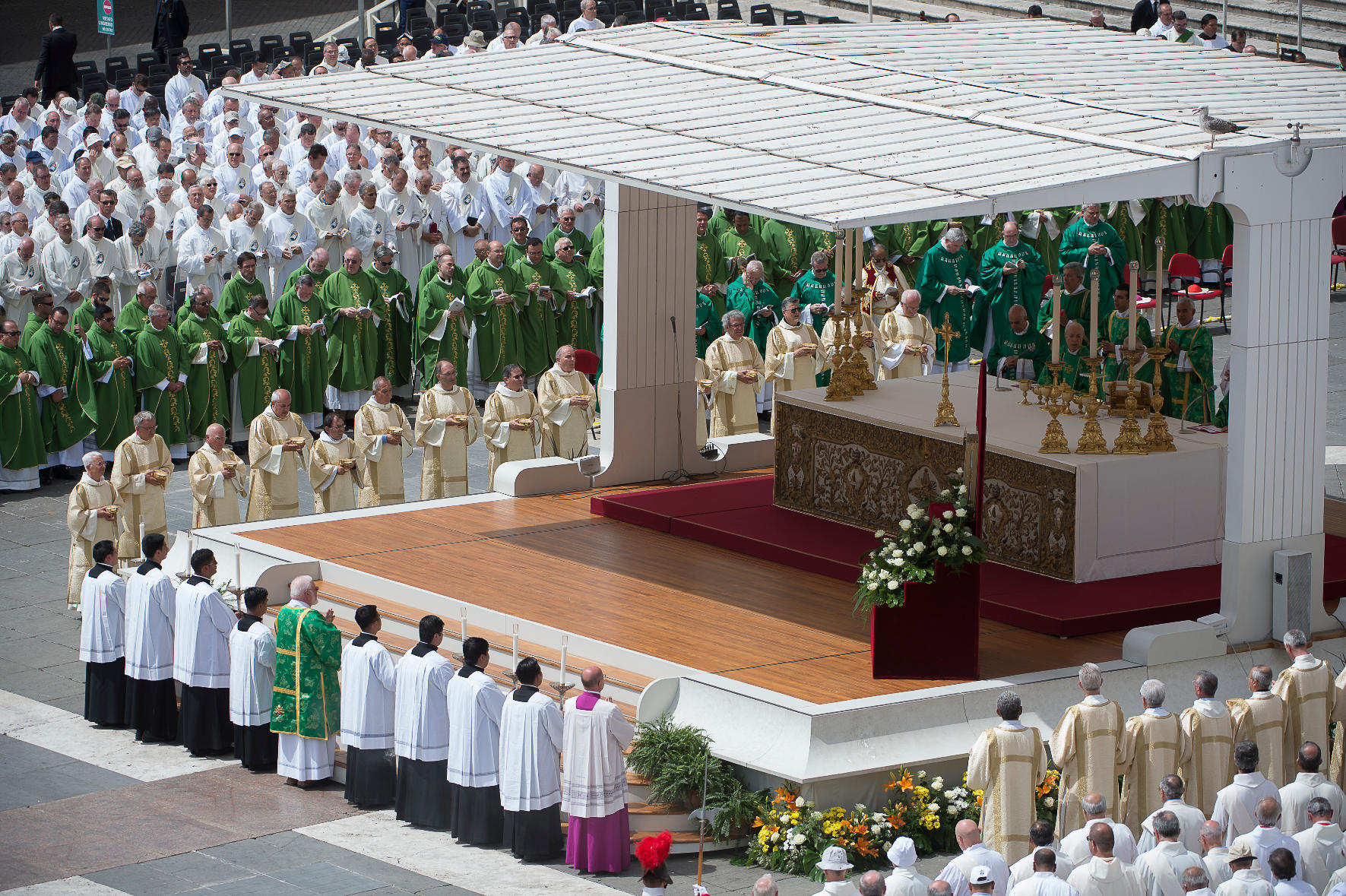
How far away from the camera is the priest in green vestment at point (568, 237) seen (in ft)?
75.8

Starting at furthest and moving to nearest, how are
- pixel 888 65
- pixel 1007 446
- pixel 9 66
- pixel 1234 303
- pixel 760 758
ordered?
pixel 9 66
pixel 888 65
pixel 1007 446
pixel 1234 303
pixel 760 758

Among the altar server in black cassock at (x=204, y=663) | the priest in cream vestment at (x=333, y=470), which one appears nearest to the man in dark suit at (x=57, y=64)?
the priest in cream vestment at (x=333, y=470)

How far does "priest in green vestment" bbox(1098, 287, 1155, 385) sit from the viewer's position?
1814 centimetres

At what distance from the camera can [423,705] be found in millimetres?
13555

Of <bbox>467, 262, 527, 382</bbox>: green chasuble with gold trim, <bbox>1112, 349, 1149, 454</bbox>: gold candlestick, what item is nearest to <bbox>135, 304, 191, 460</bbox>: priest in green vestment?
<bbox>467, 262, 527, 382</bbox>: green chasuble with gold trim

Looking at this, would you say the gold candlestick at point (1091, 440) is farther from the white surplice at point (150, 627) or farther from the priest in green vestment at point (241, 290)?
the priest in green vestment at point (241, 290)

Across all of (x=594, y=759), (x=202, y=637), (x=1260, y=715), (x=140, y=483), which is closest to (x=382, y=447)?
(x=140, y=483)

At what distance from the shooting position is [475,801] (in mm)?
13336

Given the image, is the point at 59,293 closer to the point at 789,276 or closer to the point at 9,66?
the point at 789,276

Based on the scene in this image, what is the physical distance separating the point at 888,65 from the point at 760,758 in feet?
20.5

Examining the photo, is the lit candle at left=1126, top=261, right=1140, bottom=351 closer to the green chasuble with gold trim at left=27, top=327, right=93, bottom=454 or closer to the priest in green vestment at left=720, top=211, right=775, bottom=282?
the priest in green vestment at left=720, top=211, right=775, bottom=282

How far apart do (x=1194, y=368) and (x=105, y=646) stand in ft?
28.0

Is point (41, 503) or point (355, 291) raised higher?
point (355, 291)

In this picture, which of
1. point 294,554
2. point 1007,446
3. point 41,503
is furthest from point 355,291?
point 1007,446
